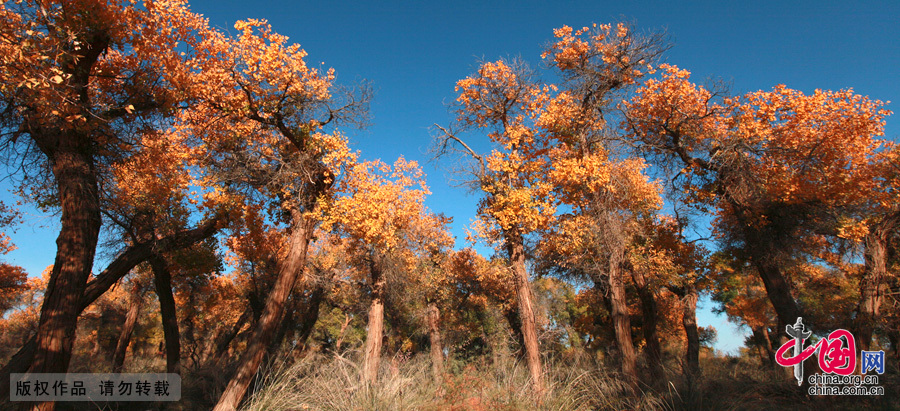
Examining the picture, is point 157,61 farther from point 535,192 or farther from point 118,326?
point 118,326

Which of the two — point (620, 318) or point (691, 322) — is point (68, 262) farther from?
point (691, 322)

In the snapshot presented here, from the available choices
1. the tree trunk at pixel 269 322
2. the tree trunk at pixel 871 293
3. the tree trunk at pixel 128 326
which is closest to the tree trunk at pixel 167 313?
the tree trunk at pixel 128 326

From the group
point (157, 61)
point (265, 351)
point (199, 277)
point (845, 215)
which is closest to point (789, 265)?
point (845, 215)

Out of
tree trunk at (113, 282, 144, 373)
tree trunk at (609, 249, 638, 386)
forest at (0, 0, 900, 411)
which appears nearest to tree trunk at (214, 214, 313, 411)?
forest at (0, 0, 900, 411)

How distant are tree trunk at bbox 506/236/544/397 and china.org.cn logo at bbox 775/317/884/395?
5.10 m

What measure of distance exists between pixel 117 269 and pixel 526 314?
8.70 meters

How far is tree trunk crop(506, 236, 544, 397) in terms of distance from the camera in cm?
686

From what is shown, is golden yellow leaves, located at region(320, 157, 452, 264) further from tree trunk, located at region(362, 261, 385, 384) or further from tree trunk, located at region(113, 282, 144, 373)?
tree trunk, located at region(113, 282, 144, 373)

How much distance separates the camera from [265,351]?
736cm

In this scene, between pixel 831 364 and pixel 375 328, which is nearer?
pixel 831 364

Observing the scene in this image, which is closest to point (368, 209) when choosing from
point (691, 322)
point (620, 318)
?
point (620, 318)

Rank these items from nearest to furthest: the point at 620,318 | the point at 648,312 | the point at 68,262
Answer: the point at 68,262, the point at 620,318, the point at 648,312

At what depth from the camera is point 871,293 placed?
9.22 meters

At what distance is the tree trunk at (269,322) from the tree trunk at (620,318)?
660cm
